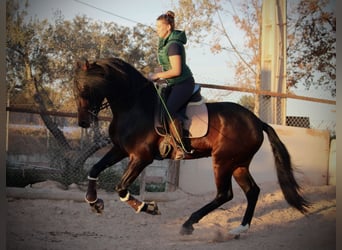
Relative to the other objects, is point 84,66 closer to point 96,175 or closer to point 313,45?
point 96,175

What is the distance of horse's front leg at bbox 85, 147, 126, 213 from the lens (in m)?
5.62

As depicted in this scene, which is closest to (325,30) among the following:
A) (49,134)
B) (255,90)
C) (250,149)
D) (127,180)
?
(255,90)

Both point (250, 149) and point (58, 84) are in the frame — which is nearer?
point (250, 149)

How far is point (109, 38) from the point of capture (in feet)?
24.0

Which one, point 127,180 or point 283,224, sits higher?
point 127,180

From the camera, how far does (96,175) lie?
5648 millimetres

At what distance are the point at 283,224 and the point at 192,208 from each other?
1250 mm

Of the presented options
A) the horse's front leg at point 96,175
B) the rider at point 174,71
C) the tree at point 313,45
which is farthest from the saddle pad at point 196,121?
the tree at point 313,45

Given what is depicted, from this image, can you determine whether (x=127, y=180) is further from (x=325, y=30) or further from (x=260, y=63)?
(x=325, y=30)

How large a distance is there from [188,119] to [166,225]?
144 cm

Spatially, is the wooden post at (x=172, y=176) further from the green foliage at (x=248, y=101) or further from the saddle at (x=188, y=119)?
the saddle at (x=188, y=119)

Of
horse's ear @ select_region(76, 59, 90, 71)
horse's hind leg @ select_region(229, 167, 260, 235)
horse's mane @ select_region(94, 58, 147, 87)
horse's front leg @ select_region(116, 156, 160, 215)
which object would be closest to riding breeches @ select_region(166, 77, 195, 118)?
horse's mane @ select_region(94, 58, 147, 87)

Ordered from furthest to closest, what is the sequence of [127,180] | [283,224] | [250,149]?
1. [283,224]
2. [250,149]
3. [127,180]

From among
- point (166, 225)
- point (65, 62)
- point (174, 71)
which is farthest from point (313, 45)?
point (65, 62)
